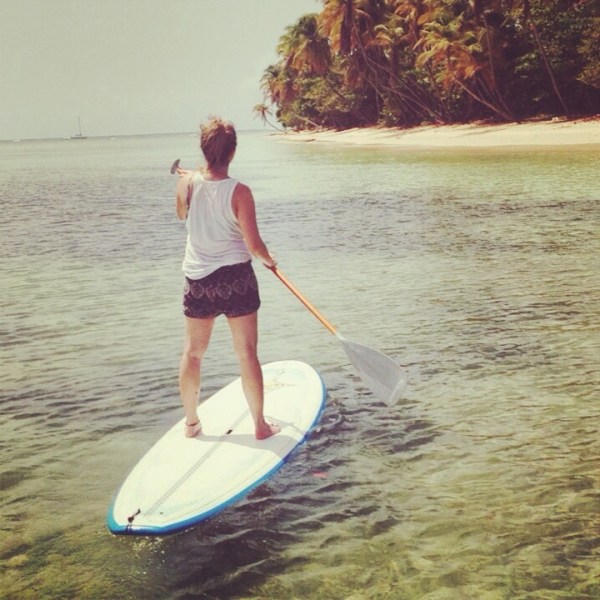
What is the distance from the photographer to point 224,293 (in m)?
4.03

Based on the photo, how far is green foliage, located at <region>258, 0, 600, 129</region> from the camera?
4125 centimetres

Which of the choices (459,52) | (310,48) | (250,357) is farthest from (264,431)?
(310,48)

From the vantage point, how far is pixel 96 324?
8.08 meters

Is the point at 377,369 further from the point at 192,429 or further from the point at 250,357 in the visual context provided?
the point at 192,429

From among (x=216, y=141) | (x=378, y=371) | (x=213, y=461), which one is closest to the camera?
(x=216, y=141)

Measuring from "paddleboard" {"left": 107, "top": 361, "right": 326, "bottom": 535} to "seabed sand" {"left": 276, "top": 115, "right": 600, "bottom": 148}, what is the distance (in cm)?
3384

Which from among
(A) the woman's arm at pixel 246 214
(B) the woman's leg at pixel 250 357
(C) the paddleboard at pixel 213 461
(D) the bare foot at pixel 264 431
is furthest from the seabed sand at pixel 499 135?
(A) the woman's arm at pixel 246 214

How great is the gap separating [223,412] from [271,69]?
340 feet

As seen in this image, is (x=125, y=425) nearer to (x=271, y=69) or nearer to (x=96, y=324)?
(x=96, y=324)

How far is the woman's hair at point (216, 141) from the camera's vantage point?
3898 mm

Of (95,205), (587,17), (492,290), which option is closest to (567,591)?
(492,290)

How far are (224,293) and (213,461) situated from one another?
39.4 inches

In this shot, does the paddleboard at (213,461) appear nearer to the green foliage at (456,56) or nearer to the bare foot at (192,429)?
the bare foot at (192,429)

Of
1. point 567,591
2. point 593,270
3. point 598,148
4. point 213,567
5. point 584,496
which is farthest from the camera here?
point 598,148
